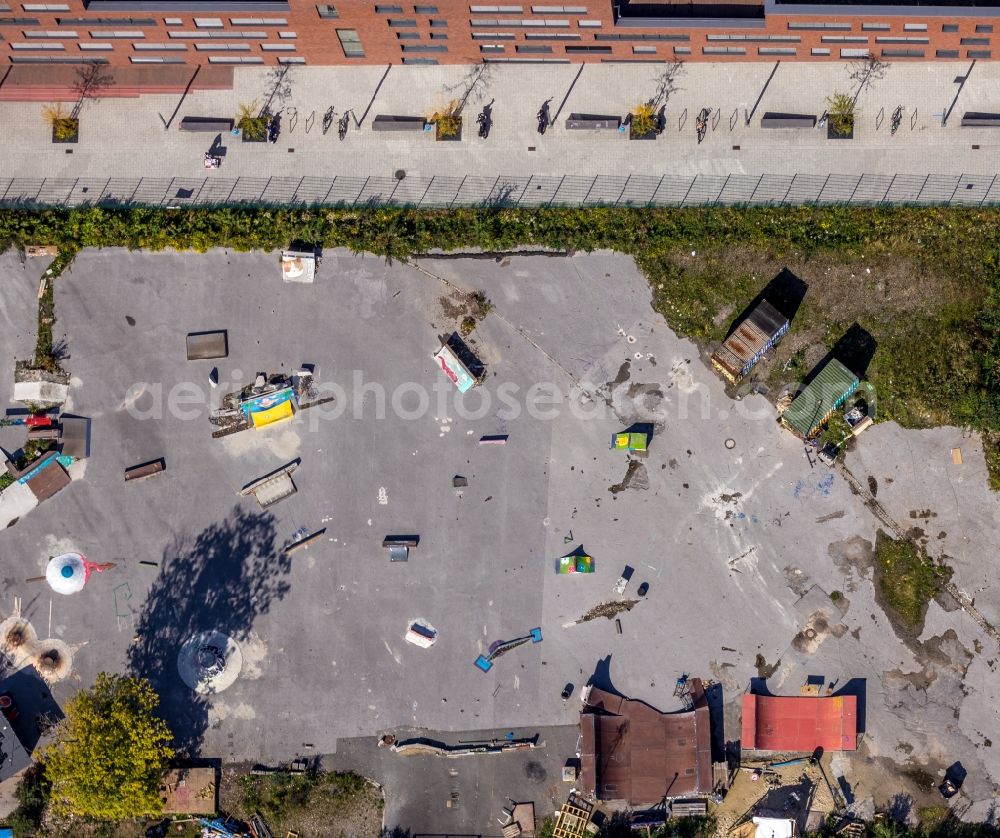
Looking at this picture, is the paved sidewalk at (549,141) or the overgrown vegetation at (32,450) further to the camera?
the paved sidewalk at (549,141)

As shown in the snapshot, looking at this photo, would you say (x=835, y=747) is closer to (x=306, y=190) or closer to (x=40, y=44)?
(x=306, y=190)

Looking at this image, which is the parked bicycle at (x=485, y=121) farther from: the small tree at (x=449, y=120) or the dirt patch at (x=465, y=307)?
the dirt patch at (x=465, y=307)

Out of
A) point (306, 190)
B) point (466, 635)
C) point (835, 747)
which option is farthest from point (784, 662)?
point (306, 190)

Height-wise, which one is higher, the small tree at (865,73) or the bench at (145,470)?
the small tree at (865,73)

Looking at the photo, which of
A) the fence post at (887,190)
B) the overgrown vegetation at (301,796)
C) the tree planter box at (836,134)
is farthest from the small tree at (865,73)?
the overgrown vegetation at (301,796)

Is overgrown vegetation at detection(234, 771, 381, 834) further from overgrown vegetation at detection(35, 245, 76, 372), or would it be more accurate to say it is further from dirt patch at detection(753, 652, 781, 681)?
overgrown vegetation at detection(35, 245, 76, 372)
